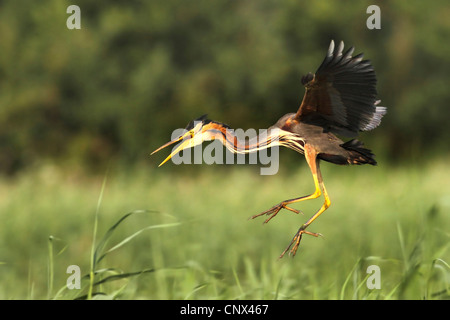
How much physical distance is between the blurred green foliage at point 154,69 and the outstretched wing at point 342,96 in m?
16.4

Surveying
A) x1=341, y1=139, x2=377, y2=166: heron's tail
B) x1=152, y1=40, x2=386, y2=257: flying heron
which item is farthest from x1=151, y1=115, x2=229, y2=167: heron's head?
x1=341, y1=139, x2=377, y2=166: heron's tail

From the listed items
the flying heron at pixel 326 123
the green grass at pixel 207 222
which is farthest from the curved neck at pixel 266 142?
the green grass at pixel 207 222

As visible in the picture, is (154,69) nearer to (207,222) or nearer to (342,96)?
(207,222)

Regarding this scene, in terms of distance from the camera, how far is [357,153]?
1.63 m

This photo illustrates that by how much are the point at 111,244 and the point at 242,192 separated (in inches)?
98.5

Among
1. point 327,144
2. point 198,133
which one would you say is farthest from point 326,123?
point 198,133

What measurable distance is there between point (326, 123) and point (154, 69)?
61.4ft

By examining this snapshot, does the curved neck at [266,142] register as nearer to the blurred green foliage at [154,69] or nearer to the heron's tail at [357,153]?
the heron's tail at [357,153]

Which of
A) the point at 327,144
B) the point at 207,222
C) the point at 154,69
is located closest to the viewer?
the point at 327,144

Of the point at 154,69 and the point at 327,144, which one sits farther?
the point at 154,69

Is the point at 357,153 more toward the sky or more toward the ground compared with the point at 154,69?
more toward the ground

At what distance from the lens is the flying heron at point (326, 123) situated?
5.24 ft

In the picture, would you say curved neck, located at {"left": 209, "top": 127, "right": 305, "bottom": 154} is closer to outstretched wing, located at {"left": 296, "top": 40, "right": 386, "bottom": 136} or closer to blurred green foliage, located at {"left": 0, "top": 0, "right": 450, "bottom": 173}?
outstretched wing, located at {"left": 296, "top": 40, "right": 386, "bottom": 136}
